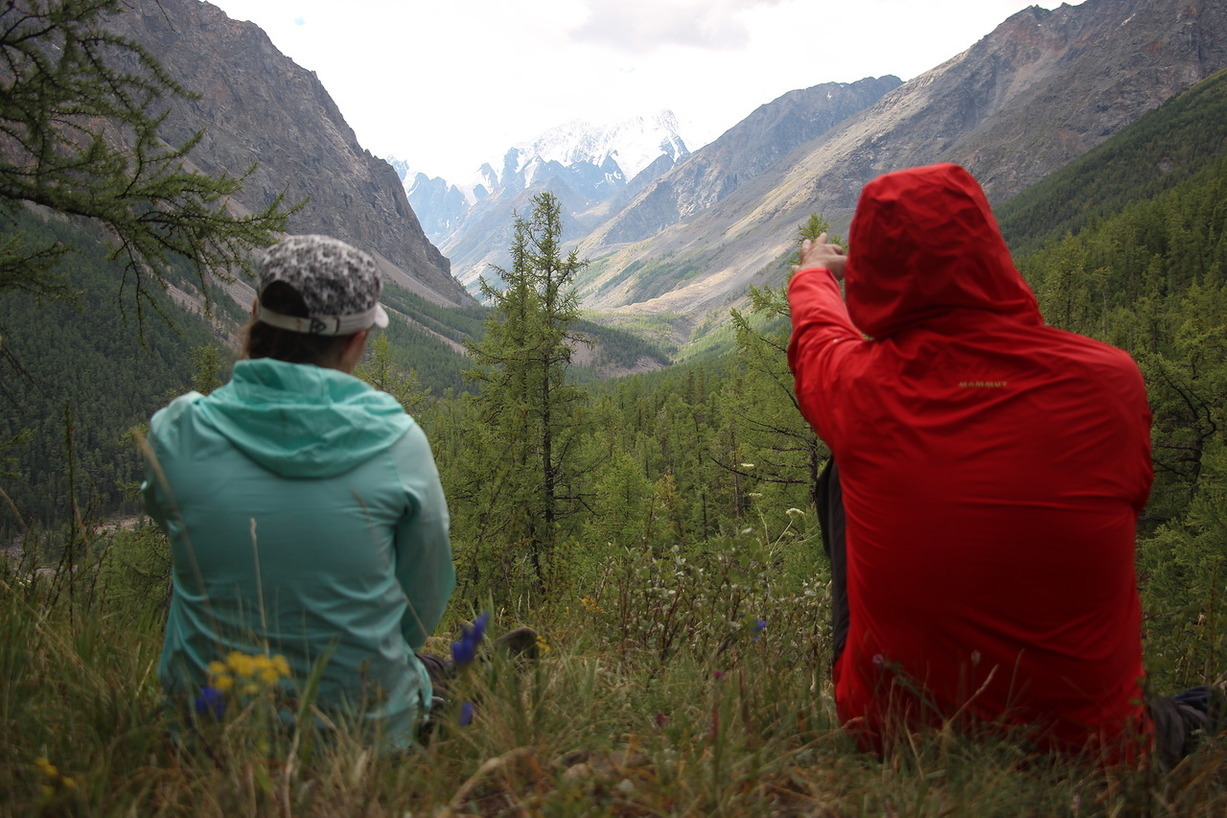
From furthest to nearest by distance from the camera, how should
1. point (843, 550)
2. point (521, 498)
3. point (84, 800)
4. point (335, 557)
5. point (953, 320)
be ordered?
point (521, 498), point (843, 550), point (953, 320), point (335, 557), point (84, 800)

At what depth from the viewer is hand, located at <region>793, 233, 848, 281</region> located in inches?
88.5

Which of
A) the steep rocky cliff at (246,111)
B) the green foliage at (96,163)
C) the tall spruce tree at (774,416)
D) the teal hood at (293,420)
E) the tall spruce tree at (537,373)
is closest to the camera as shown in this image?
the teal hood at (293,420)

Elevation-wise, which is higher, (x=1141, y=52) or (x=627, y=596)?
(x=1141, y=52)

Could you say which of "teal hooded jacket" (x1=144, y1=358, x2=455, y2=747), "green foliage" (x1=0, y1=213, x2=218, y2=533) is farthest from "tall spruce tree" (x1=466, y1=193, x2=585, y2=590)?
"green foliage" (x1=0, y1=213, x2=218, y2=533)

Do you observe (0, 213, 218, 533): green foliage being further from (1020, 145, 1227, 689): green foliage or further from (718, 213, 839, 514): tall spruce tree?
(1020, 145, 1227, 689): green foliage

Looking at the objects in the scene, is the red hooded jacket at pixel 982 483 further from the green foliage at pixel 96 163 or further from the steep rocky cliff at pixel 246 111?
the steep rocky cliff at pixel 246 111

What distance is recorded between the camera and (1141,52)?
190 meters

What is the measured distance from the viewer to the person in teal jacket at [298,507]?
1.48 meters

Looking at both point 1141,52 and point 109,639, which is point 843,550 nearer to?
point 109,639

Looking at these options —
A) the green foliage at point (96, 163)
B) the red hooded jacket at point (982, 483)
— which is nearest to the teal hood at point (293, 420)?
the red hooded jacket at point (982, 483)

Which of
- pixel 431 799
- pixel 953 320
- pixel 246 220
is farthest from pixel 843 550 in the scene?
pixel 246 220

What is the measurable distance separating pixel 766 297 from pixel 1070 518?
9.53 m

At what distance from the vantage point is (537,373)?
13352mm

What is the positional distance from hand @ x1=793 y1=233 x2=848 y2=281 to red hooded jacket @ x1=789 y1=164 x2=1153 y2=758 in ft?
1.56
